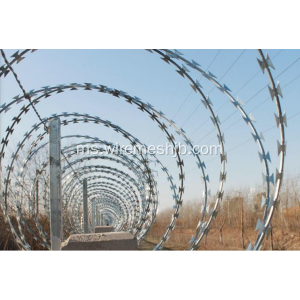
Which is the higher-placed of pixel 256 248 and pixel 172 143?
pixel 172 143

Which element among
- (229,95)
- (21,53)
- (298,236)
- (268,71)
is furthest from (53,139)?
(298,236)

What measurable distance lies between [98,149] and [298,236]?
26.9 ft

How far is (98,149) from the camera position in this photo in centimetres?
1184

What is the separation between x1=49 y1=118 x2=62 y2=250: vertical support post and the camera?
5.14 meters

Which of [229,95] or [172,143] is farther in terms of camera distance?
[172,143]

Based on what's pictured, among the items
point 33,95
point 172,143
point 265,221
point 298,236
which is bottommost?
point 298,236

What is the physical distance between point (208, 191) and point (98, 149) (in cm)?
616

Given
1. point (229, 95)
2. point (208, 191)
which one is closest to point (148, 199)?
point (208, 191)

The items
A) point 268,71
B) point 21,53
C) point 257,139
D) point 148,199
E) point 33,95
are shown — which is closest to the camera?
point 268,71

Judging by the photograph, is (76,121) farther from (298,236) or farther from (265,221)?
(298,236)

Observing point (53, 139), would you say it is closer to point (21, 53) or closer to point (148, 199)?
point (21, 53)

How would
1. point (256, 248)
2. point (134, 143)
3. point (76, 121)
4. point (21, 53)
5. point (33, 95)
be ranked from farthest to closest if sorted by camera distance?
point (134, 143), point (76, 121), point (33, 95), point (21, 53), point (256, 248)

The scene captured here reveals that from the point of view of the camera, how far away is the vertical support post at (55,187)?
514 cm

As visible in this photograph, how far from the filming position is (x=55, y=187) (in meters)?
5.18
